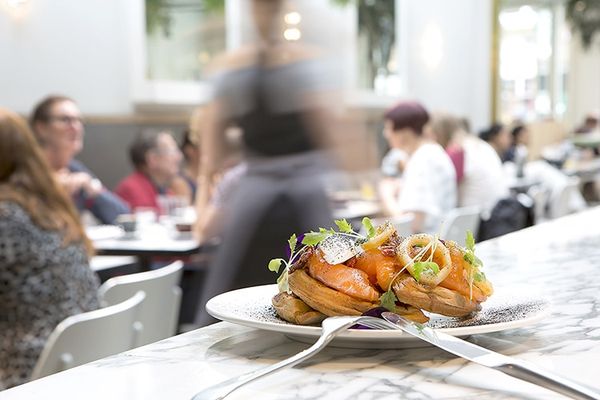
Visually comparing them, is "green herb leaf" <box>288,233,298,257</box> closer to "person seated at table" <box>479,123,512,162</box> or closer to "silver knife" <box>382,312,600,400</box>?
"silver knife" <box>382,312,600,400</box>

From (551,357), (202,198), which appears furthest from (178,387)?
(202,198)

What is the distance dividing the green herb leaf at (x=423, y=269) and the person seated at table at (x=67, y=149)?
12.9ft

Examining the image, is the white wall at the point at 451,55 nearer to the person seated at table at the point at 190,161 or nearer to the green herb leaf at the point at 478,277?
the person seated at table at the point at 190,161

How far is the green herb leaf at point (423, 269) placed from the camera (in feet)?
2.88

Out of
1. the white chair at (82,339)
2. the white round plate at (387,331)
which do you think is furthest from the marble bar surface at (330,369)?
the white chair at (82,339)

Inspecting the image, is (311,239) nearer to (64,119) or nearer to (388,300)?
(388,300)

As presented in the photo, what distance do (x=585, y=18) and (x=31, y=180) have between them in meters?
11.9

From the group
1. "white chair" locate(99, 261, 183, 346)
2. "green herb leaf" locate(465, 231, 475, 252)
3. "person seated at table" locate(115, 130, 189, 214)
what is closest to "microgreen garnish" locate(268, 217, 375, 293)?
"green herb leaf" locate(465, 231, 475, 252)

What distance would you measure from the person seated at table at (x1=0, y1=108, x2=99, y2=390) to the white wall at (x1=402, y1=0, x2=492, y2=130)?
718 centimetres

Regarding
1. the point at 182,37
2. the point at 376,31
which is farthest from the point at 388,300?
the point at 376,31

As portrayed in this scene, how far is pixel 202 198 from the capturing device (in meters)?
3.74

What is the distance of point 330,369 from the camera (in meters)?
0.85

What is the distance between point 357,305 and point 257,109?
6.87ft

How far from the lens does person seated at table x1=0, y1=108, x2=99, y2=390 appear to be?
8.07 ft
